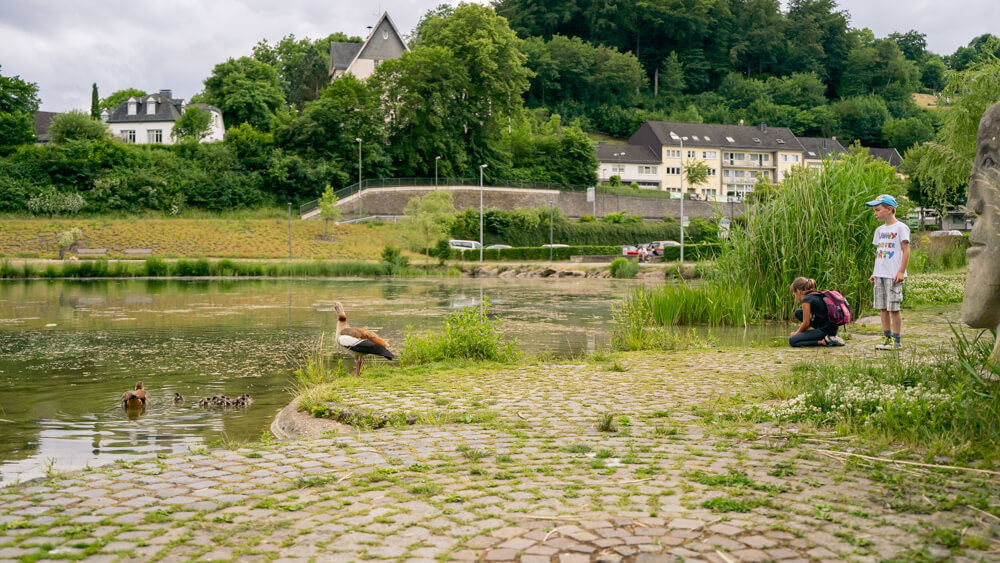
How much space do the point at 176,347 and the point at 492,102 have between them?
6902 cm

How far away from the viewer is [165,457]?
5.27 metres

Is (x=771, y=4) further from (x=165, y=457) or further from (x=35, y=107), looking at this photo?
(x=165, y=457)

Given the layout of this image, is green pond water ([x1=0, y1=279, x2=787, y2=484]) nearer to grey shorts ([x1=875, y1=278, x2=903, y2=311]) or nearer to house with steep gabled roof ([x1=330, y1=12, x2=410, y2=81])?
grey shorts ([x1=875, y1=278, x2=903, y2=311])

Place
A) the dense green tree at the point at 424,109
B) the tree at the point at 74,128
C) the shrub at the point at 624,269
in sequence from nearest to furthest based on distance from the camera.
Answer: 1. the shrub at the point at 624,269
2. the tree at the point at 74,128
3. the dense green tree at the point at 424,109

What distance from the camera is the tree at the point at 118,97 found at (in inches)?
3952

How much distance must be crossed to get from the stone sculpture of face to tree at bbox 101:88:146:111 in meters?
109

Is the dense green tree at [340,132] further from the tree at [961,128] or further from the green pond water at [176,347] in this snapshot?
the tree at [961,128]

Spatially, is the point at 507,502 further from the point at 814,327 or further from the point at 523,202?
the point at 523,202

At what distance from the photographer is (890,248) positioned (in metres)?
9.80

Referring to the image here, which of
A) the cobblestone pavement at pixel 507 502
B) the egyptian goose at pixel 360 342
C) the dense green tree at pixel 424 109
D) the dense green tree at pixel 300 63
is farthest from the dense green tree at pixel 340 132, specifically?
the cobblestone pavement at pixel 507 502

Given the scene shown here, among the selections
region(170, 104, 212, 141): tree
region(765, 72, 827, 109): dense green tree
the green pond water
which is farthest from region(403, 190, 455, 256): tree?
region(765, 72, 827, 109): dense green tree

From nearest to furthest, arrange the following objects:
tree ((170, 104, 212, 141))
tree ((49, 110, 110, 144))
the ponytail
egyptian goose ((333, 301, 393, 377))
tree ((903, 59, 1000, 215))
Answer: egyptian goose ((333, 301, 393, 377)) < the ponytail < tree ((903, 59, 1000, 215)) < tree ((49, 110, 110, 144)) < tree ((170, 104, 212, 141))

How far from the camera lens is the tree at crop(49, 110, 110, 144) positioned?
2793 inches

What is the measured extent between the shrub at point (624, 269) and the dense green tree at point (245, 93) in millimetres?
53238
